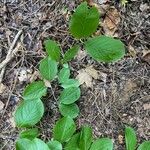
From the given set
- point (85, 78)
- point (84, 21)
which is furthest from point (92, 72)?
point (84, 21)

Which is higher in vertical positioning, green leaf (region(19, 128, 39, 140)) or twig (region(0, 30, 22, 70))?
twig (region(0, 30, 22, 70))

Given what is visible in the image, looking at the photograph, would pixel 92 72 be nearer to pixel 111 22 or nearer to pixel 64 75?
A: pixel 64 75

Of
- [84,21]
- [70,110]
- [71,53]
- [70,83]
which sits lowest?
[70,110]

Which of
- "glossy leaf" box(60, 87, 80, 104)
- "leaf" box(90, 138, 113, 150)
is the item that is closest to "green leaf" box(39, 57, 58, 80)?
"glossy leaf" box(60, 87, 80, 104)

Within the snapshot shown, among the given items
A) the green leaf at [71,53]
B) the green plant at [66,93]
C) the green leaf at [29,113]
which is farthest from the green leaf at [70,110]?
the green leaf at [71,53]

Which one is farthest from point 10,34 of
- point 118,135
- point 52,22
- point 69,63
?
point 118,135

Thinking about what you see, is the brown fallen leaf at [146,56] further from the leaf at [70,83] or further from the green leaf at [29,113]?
the green leaf at [29,113]

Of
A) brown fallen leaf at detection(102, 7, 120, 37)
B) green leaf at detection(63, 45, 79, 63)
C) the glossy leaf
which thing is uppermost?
brown fallen leaf at detection(102, 7, 120, 37)

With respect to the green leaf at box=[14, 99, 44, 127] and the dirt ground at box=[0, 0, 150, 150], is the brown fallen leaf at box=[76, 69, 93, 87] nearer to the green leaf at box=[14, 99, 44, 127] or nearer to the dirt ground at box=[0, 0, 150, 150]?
the dirt ground at box=[0, 0, 150, 150]
